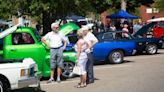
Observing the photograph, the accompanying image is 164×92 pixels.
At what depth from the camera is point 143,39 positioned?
1998 centimetres

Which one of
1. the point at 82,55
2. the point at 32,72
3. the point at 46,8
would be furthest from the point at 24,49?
the point at 46,8

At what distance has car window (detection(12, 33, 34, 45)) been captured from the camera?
492 inches

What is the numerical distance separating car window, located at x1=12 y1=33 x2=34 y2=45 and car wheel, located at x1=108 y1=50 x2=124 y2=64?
16.3 feet

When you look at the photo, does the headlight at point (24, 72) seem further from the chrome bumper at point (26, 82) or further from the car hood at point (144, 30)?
the car hood at point (144, 30)

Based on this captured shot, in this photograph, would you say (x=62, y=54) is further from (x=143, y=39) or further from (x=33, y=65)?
(x=143, y=39)

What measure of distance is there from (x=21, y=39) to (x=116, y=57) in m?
5.39

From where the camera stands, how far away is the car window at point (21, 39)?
1248 cm

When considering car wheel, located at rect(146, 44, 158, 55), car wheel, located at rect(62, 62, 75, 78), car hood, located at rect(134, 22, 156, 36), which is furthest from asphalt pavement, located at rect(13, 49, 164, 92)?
car hood, located at rect(134, 22, 156, 36)

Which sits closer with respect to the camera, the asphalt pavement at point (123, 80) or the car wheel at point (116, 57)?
the asphalt pavement at point (123, 80)

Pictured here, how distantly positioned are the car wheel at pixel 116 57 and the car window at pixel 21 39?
16.3 feet

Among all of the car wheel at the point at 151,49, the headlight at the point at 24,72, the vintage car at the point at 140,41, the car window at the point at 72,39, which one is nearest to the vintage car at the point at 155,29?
the vintage car at the point at 140,41

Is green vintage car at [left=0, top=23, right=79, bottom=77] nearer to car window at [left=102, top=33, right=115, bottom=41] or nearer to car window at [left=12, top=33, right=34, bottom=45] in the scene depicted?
car window at [left=12, top=33, right=34, bottom=45]

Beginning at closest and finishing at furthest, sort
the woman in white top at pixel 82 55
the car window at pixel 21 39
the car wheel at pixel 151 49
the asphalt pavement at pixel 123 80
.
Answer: the asphalt pavement at pixel 123 80 < the woman in white top at pixel 82 55 < the car window at pixel 21 39 < the car wheel at pixel 151 49

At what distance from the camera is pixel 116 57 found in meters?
16.9
